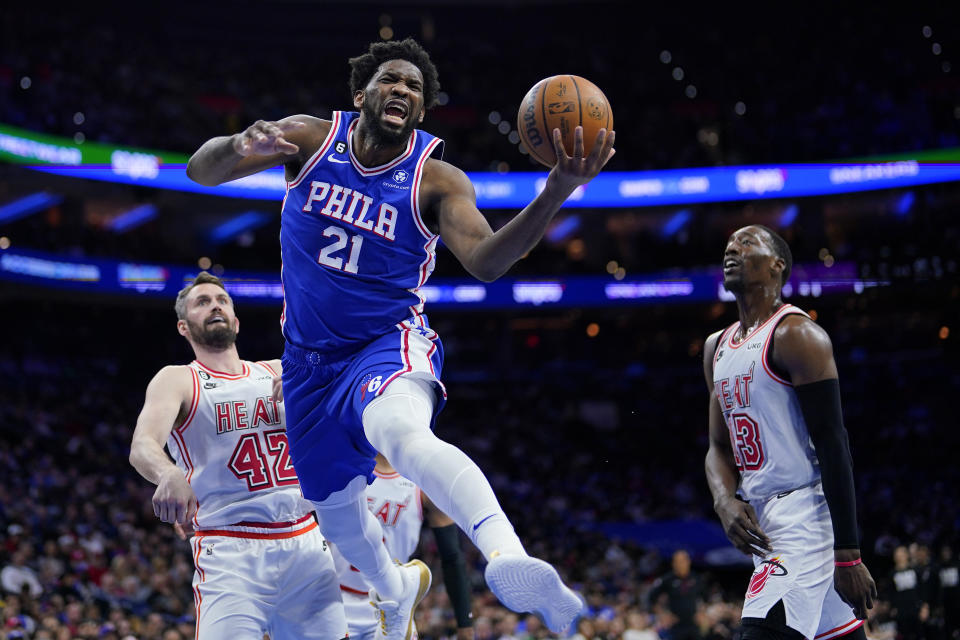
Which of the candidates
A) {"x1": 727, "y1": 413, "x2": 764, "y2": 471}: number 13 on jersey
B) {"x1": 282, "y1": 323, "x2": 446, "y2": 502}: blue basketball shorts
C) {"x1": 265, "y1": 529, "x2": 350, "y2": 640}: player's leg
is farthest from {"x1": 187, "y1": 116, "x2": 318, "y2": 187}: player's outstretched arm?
{"x1": 727, "y1": 413, "x2": 764, "y2": 471}: number 13 on jersey

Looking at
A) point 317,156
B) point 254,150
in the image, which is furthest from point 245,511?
point 254,150

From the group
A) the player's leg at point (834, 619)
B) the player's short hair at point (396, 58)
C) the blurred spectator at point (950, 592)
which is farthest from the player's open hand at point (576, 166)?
the blurred spectator at point (950, 592)

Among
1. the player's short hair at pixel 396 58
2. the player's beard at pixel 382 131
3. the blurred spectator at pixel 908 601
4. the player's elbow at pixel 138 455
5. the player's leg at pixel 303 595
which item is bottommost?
the blurred spectator at pixel 908 601

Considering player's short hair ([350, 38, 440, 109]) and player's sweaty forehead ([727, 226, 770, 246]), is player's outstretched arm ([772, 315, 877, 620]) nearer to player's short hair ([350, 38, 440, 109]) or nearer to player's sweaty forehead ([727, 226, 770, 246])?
player's sweaty forehead ([727, 226, 770, 246])

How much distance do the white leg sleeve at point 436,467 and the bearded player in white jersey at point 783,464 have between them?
154cm

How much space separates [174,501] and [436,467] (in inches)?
48.1

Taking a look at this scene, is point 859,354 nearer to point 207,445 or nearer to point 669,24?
point 669,24

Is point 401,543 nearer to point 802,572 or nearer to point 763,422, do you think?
point 763,422

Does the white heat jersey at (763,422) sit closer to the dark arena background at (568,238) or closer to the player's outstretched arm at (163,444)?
the player's outstretched arm at (163,444)

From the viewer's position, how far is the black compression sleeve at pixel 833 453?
4066mm

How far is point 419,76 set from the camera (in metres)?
4.37

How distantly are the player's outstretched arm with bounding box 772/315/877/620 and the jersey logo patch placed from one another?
0.24m

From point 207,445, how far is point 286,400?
0.91 meters

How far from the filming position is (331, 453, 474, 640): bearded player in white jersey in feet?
20.4
